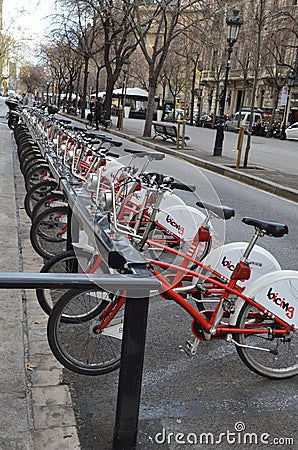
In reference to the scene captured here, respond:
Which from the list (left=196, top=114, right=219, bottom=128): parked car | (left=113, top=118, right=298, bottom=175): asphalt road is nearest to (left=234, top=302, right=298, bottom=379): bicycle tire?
(left=113, top=118, right=298, bottom=175): asphalt road

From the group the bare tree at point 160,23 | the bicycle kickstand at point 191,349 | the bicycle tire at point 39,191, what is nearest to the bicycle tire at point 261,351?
the bicycle kickstand at point 191,349

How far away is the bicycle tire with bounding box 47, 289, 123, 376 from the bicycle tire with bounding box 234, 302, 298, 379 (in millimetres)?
851

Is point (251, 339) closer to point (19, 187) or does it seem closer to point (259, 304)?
point (259, 304)

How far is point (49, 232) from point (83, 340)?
7.80ft

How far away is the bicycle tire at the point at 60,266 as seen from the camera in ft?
13.2

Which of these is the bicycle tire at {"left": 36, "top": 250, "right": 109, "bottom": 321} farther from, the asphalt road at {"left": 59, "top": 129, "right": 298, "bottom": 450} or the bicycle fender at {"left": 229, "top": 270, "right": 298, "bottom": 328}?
the bicycle fender at {"left": 229, "top": 270, "right": 298, "bottom": 328}

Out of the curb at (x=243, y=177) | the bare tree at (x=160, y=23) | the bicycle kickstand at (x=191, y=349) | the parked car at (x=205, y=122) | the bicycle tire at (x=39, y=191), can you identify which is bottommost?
the parked car at (x=205, y=122)

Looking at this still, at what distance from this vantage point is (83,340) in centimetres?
404

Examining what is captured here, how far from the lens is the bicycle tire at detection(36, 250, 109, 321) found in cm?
401

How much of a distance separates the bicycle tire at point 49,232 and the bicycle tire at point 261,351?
2.63 metres

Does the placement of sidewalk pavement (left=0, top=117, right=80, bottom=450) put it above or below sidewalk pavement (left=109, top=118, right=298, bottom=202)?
above

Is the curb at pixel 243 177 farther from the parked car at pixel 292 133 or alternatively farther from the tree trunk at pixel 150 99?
the parked car at pixel 292 133

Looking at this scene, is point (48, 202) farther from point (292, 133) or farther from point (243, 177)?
point (292, 133)

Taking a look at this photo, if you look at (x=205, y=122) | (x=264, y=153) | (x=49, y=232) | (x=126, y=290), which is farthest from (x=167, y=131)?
(x=205, y=122)
